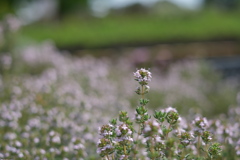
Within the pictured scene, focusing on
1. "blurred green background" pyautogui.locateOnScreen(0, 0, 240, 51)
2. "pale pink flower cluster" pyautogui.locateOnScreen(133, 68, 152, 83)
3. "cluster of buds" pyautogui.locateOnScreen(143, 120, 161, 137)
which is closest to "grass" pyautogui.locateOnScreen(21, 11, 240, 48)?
"blurred green background" pyautogui.locateOnScreen(0, 0, 240, 51)

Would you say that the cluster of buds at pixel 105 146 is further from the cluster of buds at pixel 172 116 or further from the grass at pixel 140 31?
the grass at pixel 140 31

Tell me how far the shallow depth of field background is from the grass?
0.03 metres

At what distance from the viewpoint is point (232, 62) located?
44.1ft

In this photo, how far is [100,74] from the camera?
347 inches

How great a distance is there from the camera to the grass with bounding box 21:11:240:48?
15.5 metres

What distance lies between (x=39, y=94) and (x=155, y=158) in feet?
11.2

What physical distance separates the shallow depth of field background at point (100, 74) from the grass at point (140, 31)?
0.11 ft

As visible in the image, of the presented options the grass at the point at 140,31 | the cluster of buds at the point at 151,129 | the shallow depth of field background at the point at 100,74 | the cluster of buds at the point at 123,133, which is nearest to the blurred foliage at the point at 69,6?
the shallow depth of field background at the point at 100,74

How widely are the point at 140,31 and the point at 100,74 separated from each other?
883 cm

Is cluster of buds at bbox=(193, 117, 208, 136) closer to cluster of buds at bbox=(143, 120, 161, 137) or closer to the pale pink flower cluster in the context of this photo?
the pale pink flower cluster

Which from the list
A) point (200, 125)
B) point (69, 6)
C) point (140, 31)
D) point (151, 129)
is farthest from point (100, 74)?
point (69, 6)

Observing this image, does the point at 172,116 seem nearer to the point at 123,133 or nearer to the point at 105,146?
the point at 123,133

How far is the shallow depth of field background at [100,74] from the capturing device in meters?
4.64


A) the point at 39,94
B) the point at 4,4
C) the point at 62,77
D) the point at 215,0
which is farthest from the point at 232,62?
the point at 215,0
